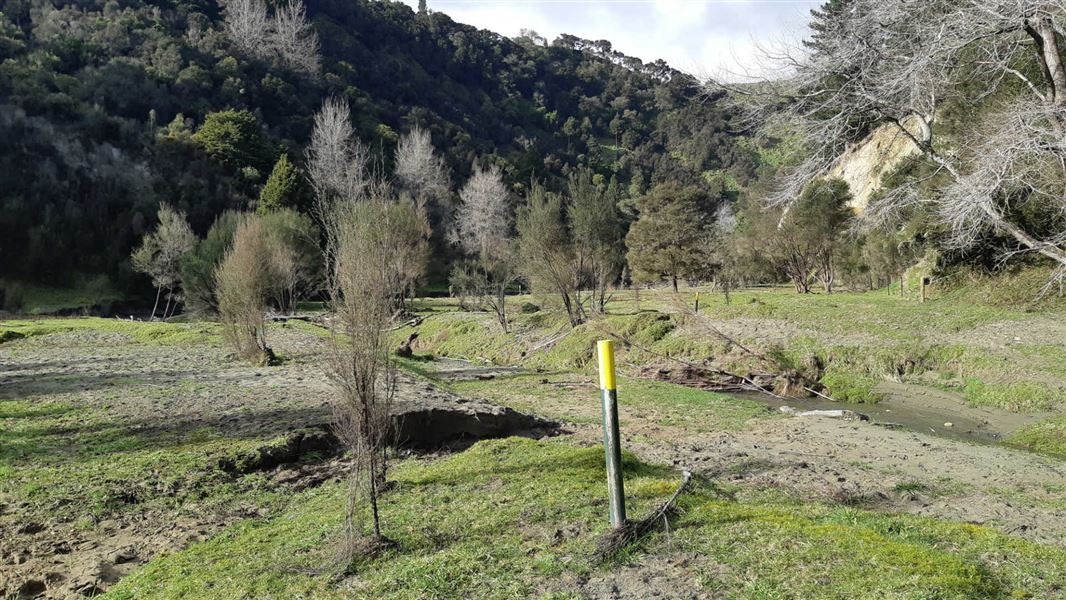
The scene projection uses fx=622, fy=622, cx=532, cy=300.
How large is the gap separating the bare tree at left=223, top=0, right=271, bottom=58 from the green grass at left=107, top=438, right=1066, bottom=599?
95603mm

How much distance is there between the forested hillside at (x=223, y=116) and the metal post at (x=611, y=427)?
8853mm

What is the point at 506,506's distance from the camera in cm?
603

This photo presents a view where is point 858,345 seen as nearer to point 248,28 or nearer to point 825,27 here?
point 825,27

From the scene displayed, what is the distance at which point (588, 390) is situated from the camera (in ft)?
59.6

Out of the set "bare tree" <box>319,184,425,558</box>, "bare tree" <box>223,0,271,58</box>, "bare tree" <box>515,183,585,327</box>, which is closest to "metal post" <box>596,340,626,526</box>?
"bare tree" <box>319,184,425,558</box>

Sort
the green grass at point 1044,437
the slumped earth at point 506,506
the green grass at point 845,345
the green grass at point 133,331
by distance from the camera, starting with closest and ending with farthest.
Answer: the slumped earth at point 506,506 → the green grass at point 1044,437 → the green grass at point 845,345 → the green grass at point 133,331

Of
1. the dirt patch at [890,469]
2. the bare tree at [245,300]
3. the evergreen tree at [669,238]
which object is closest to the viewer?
the dirt patch at [890,469]

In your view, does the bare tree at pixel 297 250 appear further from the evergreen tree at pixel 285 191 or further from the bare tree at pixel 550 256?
the bare tree at pixel 550 256

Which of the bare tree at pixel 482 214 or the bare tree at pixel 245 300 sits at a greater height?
the bare tree at pixel 482 214

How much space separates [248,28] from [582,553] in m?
100

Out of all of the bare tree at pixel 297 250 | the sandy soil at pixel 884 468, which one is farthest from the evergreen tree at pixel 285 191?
the sandy soil at pixel 884 468

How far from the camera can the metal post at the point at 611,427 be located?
4508 mm

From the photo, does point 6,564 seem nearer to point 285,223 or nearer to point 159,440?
point 159,440

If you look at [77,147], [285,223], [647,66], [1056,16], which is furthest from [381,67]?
[1056,16]
